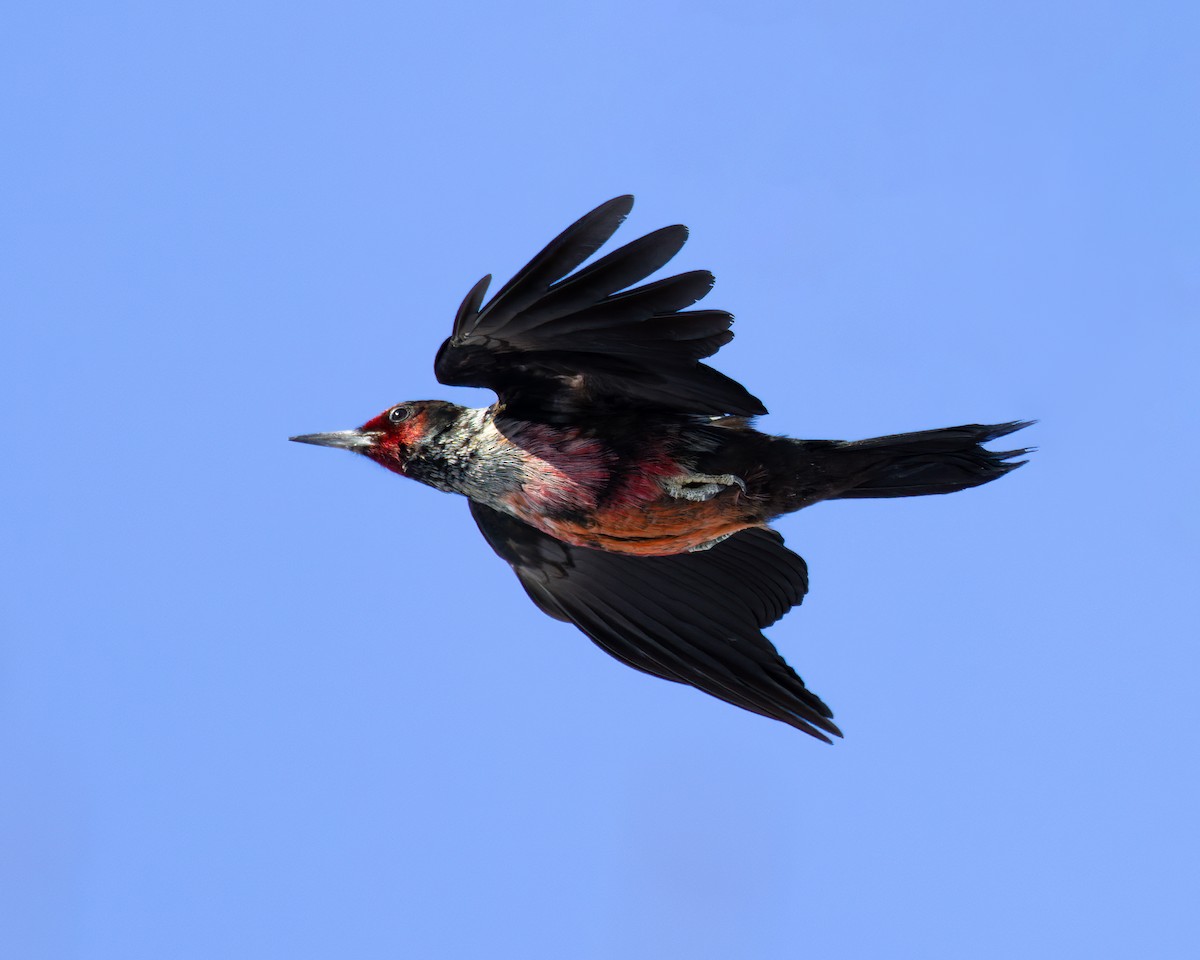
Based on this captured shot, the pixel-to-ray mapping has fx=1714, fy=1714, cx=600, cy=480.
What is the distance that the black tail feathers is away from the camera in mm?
6758

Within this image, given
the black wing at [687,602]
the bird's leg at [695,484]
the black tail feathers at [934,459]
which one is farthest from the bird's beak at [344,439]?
the black tail feathers at [934,459]

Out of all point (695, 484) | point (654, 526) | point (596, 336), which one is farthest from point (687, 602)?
point (596, 336)

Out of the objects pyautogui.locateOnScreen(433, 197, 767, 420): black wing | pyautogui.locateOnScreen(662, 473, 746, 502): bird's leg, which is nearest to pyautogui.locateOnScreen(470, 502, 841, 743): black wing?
pyautogui.locateOnScreen(662, 473, 746, 502): bird's leg

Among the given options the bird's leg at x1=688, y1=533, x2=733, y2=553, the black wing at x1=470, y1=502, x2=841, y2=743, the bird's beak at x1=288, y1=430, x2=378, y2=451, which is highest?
the bird's beak at x1=288, y1=430, x2=378, y2=451

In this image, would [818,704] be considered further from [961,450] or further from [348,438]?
[348,438]

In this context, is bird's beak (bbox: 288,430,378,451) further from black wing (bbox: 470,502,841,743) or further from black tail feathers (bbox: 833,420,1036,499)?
black tail feathers (bbox: 833,420,1036,499)

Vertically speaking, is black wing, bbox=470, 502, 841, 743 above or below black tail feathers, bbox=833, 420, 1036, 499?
below

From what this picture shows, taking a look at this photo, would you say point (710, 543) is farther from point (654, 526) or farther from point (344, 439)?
point (344, 439)

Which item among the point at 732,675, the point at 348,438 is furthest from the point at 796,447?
the point at 348,438

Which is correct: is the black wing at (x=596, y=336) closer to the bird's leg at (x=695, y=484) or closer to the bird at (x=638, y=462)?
the bird at (x=638, y=462)

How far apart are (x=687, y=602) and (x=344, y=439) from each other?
1.70 metres

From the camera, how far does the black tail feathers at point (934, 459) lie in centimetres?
676

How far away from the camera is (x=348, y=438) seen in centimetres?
757

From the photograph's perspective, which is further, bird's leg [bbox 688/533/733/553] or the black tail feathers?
bird's leg [bbox 688/533/733/553]
